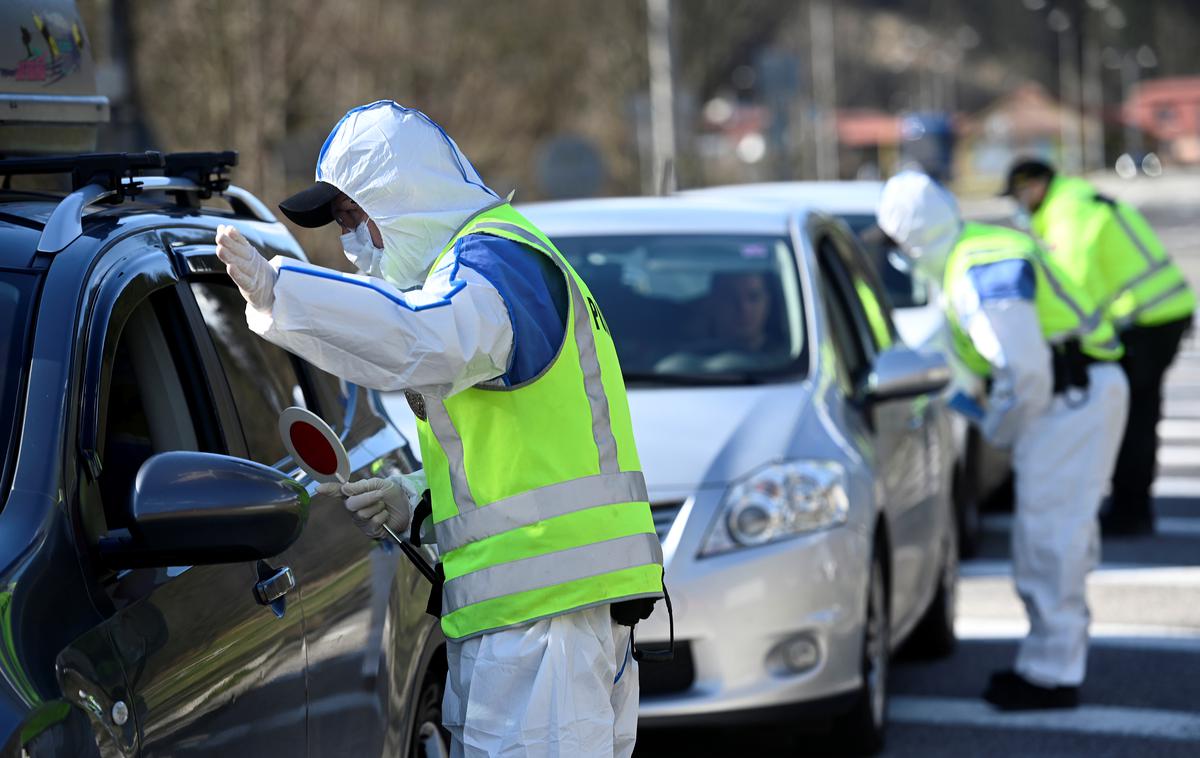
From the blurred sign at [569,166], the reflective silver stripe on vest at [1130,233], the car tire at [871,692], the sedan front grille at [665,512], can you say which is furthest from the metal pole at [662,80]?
the sedan front grille at [665,512]

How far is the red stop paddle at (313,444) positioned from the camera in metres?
3.42

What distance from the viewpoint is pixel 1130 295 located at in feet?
35.7

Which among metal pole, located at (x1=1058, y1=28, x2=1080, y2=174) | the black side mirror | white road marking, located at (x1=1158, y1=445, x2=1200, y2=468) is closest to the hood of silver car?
the black side mirror

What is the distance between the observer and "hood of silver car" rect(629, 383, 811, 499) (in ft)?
20.0

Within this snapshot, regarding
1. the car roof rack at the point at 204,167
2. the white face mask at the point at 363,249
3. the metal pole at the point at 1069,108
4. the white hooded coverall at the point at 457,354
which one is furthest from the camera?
the metal pole at the point at 1069,108

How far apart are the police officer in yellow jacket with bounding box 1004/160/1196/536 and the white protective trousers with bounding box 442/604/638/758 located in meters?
7.39

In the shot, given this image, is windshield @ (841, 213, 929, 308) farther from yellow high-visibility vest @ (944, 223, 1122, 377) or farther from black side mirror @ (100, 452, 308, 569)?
black side mirror @ (100, 452, 308, 569)

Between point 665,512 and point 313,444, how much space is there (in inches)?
105

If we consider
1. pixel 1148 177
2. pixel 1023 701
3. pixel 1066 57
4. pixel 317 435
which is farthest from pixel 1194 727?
pixel 1066 57

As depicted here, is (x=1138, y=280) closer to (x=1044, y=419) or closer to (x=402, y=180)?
(x=1044, y=419)

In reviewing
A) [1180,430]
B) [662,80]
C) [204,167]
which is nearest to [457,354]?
[204,167]

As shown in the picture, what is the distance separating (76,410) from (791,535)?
3.24 meters

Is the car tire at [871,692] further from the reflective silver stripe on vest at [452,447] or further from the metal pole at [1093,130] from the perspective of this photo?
the metal pole at [1093,130]

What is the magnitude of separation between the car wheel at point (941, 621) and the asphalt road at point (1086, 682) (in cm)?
7
